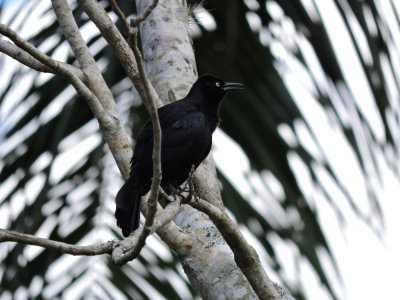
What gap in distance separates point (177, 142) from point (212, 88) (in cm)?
35

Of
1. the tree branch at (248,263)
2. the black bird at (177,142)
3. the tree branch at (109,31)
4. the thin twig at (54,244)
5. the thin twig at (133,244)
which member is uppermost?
the tree branch at (109,31)

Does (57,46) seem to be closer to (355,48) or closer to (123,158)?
(123,158)

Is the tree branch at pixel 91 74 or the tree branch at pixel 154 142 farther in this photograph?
the tree branch at pixel 91 74

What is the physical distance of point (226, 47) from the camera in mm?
4555

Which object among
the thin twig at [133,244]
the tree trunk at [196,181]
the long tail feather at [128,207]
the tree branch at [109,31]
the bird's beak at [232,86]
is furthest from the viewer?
the bird's beak at [232,86]

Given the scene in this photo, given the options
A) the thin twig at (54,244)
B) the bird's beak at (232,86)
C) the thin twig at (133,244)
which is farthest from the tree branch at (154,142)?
the bird's beak at (232,86)

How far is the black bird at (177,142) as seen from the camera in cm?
397

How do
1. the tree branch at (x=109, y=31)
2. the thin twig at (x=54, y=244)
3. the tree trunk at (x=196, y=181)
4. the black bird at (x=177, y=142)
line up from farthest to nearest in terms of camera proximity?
the black bird at (x=177, y=142) → the tree branch at (x=109, y=31) → the tree trunk at (x=196, y=181) → the thin twig at (x=54, y=244)

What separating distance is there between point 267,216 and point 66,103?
3.17ft

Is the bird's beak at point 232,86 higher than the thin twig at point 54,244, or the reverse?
the bird's beak at point 232,86

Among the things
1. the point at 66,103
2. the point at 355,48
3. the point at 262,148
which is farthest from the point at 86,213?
the point at 355,48

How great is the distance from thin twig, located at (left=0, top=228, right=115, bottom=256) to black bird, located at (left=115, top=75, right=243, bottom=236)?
98 centimetres

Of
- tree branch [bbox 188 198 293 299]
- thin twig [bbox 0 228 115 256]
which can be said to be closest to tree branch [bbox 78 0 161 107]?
tree branch [bbox 188 198 293 299]

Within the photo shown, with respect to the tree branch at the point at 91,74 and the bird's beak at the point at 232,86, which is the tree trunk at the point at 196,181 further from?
the tree branch at the point at 91,74
